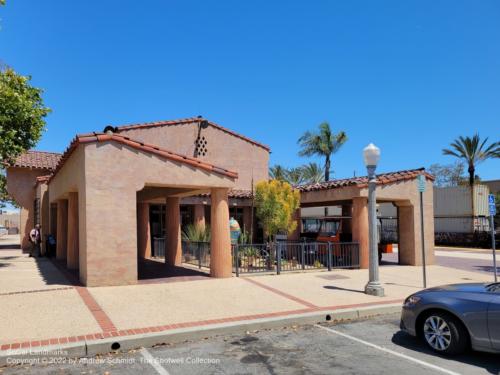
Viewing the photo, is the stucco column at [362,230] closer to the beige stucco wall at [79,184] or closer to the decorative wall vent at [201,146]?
the beige stucco wall at [79,184]

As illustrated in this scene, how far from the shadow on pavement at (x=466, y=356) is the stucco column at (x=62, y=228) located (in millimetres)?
13790

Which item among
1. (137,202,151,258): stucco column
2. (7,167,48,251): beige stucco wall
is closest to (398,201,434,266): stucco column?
(137,202,151,258): stucco column

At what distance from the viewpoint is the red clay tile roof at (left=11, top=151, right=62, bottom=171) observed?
22094mm

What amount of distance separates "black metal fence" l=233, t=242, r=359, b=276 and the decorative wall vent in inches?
326

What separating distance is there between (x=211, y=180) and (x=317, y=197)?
644cm

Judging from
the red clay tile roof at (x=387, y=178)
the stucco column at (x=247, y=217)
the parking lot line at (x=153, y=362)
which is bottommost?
the parking lot line at (x=153, y=362)

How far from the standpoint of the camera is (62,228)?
669 inches

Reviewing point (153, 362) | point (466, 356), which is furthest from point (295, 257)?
point (153, 362)

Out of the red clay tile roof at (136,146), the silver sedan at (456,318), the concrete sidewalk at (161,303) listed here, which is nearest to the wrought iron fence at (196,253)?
the concrete sidewalk at (161,303)

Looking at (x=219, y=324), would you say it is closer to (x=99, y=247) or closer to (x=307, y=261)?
(x=99, y=247)

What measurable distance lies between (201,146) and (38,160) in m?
9.19

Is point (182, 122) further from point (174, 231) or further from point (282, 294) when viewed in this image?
point (282, 294)

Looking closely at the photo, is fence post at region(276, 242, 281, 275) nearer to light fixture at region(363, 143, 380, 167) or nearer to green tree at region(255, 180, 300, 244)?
green tree at region(255, 180, 300, 244)

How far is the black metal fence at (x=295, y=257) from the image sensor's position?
13.4m
